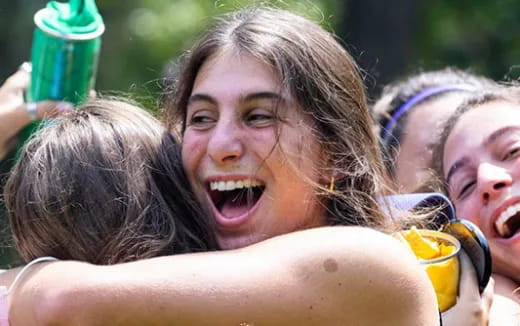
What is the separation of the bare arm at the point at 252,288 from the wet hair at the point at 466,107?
1.23 meters

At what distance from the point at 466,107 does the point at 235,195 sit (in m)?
1.28

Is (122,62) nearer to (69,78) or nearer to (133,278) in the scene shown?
(69,78)

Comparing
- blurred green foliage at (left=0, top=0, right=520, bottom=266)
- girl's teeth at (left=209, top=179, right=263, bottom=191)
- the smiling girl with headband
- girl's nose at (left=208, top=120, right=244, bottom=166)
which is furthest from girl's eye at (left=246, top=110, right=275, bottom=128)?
the smiling girl with headband

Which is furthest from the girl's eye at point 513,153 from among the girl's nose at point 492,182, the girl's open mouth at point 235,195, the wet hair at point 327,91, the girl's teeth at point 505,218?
the girl's open mouth at point 235,195

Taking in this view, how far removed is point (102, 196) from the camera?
3.08 metres

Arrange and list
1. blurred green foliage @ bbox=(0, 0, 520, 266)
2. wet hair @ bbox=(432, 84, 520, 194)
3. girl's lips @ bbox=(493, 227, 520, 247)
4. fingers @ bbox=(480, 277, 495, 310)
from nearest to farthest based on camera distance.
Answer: fingers @ bbox=(480, 277, 495, 310) → girl's lips @ bbox=(493, 227, 520, 247) → wet hair @ bbox=(432, 84, 520, 194) → blurred green foliage @ bbox=(0, 0, 520, 266)

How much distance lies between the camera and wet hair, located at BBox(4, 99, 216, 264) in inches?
120

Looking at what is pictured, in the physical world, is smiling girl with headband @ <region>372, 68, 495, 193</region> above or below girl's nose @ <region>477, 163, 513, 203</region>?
below

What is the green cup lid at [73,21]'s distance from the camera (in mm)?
3907

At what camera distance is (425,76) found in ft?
17.3

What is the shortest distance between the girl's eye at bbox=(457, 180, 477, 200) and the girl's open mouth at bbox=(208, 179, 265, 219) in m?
1.00

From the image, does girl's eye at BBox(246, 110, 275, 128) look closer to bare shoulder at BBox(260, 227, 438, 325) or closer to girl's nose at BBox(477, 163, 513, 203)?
bare shoulder at BBox(260, 227, 438, 325)

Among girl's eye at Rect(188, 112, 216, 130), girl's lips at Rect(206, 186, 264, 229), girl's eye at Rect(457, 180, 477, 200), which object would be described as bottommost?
girl's eye at Rect(457, 180, 477, 200)

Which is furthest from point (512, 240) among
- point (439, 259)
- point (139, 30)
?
point (139, 30)
